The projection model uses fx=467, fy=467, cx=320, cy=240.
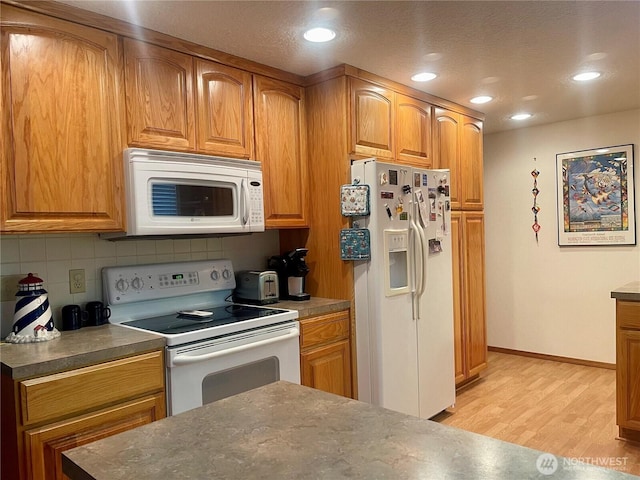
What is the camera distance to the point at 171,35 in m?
2.19

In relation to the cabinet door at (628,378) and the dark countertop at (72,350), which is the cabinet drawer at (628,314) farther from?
the dark countertop at (72,350)

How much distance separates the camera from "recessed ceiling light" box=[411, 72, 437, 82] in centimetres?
282

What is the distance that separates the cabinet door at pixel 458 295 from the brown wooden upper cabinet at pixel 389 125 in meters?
0.54

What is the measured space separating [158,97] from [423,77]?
5.23ft

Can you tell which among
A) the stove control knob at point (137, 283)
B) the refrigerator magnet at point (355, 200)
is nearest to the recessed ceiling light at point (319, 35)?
the refrigerator magnet at point (355, 200)

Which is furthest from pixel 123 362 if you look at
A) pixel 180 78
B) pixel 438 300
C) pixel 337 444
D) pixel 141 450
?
pixel 438 300

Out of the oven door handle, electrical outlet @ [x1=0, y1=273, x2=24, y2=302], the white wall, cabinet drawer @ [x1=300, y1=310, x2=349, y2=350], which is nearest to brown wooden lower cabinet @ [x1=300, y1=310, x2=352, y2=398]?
cabinet drawer @ [x1=300, y1=310, x2=349, y2=350]

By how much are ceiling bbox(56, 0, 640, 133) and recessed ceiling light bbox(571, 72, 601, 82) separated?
5 centimetres

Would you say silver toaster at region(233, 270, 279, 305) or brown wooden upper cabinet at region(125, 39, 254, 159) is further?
silver toaster at region(233, 270, 279, 305)

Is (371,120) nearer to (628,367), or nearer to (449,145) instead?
(449,145)

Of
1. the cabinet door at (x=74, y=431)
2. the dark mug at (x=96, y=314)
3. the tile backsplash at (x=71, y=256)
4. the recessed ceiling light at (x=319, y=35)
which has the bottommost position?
the cabinet door at (x=74, y=431)

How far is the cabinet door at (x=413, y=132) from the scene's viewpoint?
3.01 metres

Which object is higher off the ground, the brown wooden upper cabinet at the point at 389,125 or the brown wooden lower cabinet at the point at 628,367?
the brown wooden upper cabinet at the point at 389,125

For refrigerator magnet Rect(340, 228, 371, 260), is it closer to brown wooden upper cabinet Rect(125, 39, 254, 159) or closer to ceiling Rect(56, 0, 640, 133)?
brown wooden upper cabinet Rect(125, 39, 254, 159)
